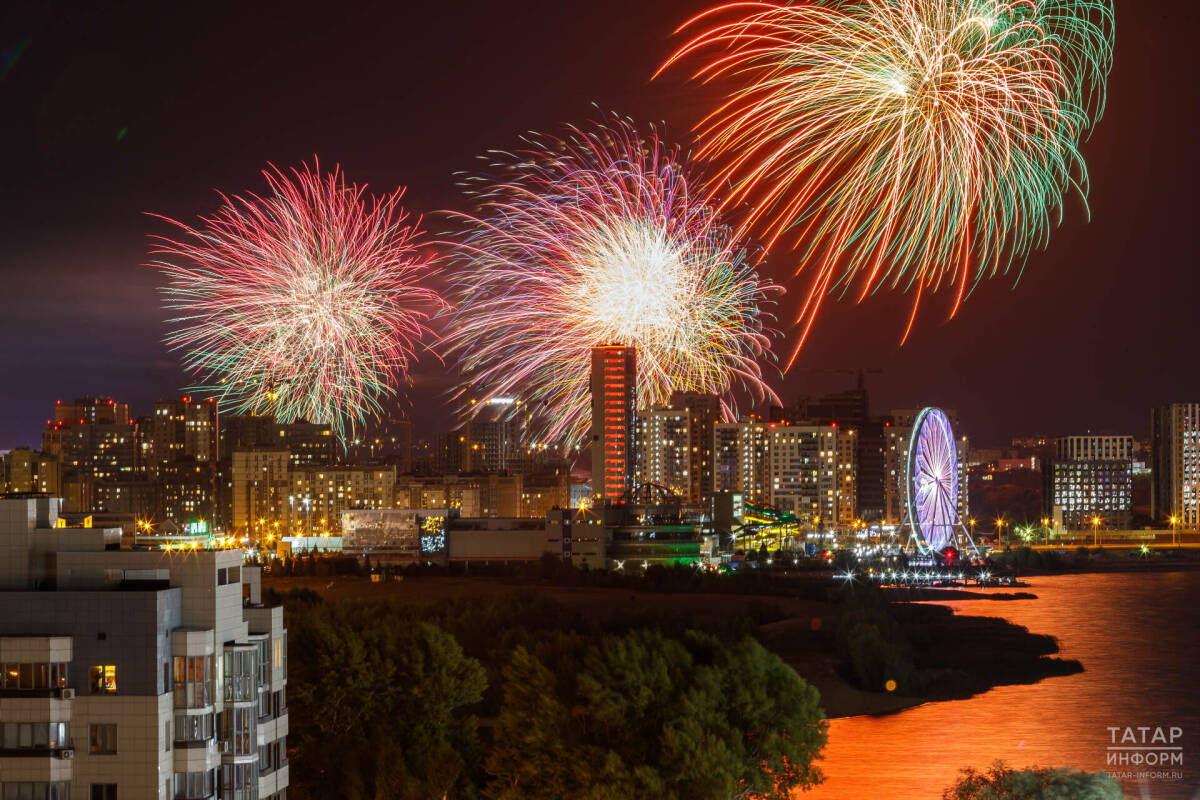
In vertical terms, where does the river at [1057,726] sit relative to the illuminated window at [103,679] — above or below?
below

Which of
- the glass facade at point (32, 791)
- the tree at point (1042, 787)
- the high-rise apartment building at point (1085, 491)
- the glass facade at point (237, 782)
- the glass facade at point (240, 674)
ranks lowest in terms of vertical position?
the high-rise apartment building at point (1085, 491)

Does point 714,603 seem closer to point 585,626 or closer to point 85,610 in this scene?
point 585,626

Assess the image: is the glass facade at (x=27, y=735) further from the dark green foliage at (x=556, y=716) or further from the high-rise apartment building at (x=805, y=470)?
the high-rise apartment building at (x=805, y=470)

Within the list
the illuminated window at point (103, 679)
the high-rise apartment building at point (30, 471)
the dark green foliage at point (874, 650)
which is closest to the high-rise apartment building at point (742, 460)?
the high-rise apartment building at point (30, 471)

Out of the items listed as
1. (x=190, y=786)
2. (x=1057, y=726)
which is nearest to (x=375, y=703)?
(x=190, y=786)

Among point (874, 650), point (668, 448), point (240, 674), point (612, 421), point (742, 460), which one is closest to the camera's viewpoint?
point (240, 674)

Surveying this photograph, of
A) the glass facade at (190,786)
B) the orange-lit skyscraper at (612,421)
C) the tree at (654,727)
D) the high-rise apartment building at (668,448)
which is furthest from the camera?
the high-rise apartment building at (668,448)

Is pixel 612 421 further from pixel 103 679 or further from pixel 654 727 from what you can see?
pixel 103 679
